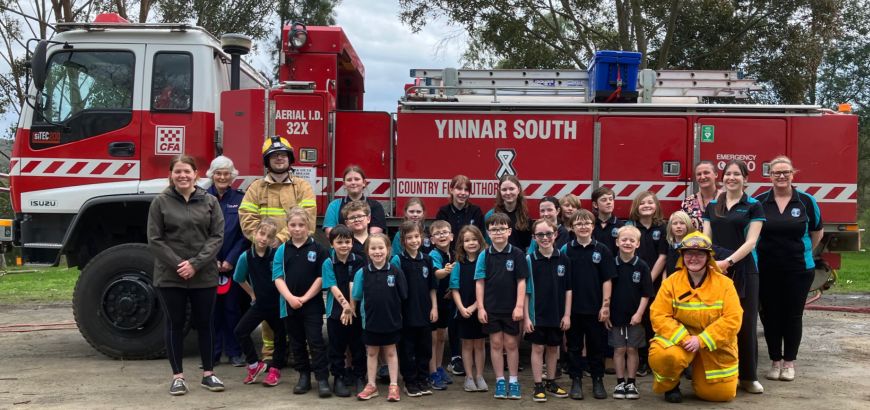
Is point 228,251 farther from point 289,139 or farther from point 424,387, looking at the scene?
point 424,387

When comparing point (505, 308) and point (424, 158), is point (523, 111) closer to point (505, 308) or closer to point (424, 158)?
point (424, 158)

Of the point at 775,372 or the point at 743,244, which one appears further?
the point at 775,372

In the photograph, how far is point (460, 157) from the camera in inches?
288

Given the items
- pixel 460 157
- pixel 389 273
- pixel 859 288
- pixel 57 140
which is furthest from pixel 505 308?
pixel 859 288

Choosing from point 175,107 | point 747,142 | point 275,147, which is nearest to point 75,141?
point 175,107

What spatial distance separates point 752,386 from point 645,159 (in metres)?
2.20

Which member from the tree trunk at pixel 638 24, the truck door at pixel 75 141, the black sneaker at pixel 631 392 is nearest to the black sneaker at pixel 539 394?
the black sneaker at pixel 631 392

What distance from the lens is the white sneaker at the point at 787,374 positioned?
21.9ft

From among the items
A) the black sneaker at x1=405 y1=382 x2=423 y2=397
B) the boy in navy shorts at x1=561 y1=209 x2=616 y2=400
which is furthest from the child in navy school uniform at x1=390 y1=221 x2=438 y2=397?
the boy in navy shorts at x1=561 y1=209 x2=616 y2=400

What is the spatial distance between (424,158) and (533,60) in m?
13.5

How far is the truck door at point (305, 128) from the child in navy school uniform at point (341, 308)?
1344mm

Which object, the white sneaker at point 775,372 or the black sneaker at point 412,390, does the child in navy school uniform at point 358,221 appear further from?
the white sneaker at point 775,372

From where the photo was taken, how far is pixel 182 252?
5.99m

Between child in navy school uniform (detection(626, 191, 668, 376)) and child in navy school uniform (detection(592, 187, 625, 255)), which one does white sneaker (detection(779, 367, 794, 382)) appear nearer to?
child in navy school uniform (detection(626, 191, 668, 376))
